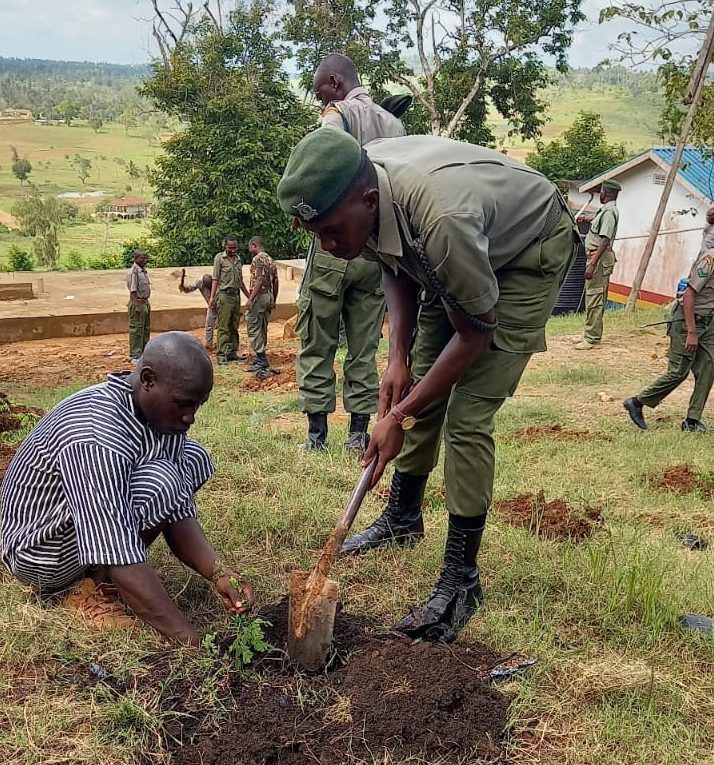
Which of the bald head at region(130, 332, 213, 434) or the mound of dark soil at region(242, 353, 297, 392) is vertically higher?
the bald head at region(130, 332, 213, 434)

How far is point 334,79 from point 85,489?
3.02 m

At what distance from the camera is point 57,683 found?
2.38 metres

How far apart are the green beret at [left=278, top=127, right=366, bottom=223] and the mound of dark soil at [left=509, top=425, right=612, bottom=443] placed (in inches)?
146

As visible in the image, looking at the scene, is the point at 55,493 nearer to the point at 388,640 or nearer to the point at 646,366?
the point at 388,640

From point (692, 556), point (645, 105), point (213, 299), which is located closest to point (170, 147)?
point (213, 299)

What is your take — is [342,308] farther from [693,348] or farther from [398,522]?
[693,348]

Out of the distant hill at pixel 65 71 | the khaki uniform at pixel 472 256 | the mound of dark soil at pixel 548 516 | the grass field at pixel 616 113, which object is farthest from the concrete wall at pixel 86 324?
the distant hill at pixel 65 71

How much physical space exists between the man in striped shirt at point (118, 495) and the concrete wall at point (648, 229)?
1931 cm

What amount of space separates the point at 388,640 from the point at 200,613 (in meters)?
0.68

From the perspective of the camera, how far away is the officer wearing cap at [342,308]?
454 cm

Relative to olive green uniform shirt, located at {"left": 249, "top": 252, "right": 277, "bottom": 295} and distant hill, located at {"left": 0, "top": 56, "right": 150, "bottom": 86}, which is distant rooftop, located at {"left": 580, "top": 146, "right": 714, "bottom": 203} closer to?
olive green uniform shirt, located at {"left": 249, "top": 252, "right": 277, "bottom": 295}

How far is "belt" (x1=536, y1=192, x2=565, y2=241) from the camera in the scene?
271 cm

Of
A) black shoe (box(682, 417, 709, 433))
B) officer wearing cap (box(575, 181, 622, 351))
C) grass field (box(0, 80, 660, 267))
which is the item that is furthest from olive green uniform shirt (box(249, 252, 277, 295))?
grass field (box(0, 80, 660, 267))

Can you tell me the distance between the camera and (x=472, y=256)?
90.2 inches
